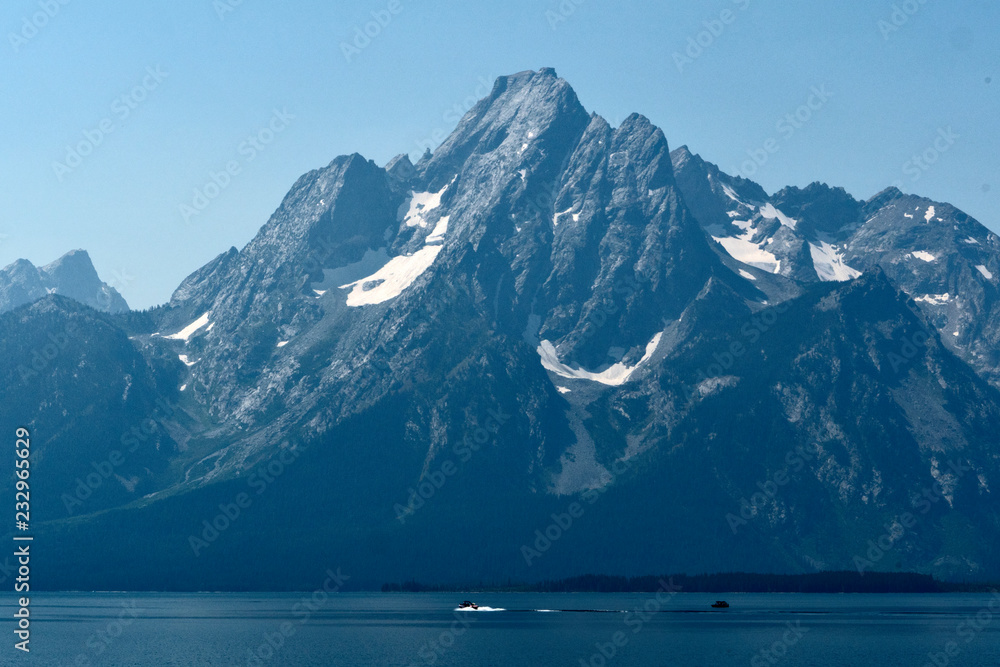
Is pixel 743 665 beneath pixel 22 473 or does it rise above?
beneath

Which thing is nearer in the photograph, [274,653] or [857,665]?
[857,665]

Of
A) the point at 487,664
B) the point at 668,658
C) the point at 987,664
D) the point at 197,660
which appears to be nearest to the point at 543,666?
the point at 487,664

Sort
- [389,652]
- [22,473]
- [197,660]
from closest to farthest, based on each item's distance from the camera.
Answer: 1. [22,473]
2. [197,660]
3. [389,652]

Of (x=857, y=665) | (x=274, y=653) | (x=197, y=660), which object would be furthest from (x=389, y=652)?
(x=857, y=665)

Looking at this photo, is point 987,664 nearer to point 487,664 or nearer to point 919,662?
point 919,662

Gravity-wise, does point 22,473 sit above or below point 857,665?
above

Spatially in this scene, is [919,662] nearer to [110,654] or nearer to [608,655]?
[608,655]

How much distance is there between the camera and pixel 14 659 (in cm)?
18312

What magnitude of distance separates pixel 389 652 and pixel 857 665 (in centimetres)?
7313

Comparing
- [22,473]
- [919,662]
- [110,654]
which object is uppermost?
[22,473]

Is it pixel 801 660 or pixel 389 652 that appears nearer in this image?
pixel 801 660

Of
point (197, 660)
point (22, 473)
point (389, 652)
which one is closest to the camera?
point (22, 473)

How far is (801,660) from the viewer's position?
187 m

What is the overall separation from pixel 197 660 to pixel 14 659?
87.7ft
